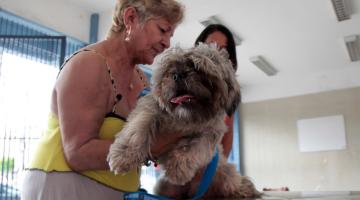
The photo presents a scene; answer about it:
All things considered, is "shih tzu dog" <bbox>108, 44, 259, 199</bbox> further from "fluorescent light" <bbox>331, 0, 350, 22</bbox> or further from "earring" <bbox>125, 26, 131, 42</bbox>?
"fluorescent light" <bbox>331, 0, 350, 22</bbox>

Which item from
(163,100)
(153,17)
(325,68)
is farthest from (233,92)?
(325,68)

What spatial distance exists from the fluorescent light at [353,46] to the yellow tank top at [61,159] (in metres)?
5.26

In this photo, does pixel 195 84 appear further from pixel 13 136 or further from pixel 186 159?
pixel 13 136

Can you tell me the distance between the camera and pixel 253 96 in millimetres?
8398

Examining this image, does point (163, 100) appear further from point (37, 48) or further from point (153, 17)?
point (37, 48)

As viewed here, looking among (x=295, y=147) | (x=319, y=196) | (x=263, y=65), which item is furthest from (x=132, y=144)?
(x=295, y=147)

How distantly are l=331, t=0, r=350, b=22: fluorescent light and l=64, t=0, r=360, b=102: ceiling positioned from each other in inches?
2.5

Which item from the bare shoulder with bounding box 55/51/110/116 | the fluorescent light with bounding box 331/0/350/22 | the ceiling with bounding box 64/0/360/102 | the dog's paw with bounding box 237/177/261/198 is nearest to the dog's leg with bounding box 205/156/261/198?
the dog's paw with bounding box 237/177/261/198

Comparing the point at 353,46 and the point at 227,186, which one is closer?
the point at 227,186

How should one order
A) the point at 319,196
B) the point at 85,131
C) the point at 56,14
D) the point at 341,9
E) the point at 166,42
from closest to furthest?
the point at 85,131 → the point at 319,196 → the point at 166,42 → the point at 56,14 → the point at 341,9

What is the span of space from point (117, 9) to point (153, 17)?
0.20 m

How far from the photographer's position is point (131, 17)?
5.26 feet

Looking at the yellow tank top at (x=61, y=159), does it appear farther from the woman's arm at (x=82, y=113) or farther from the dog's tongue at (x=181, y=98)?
the dog's tongue at (x=181, y=98)

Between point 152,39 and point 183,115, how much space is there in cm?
42
